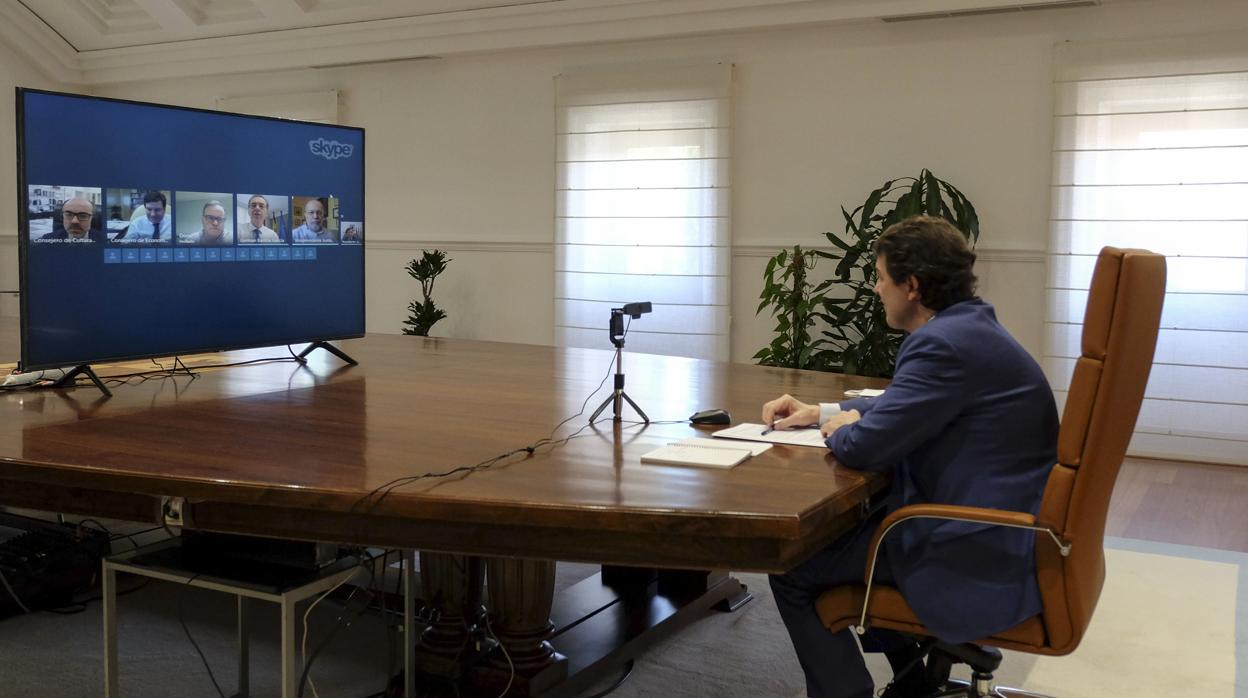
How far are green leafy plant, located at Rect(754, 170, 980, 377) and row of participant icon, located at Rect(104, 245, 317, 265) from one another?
10.2 ft

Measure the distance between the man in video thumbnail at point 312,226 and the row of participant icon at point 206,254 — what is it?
4cm

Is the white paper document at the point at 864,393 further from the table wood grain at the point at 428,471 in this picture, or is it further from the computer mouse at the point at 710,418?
the computer mouse at the point at 710,418

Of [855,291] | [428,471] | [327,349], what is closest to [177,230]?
[327,349]

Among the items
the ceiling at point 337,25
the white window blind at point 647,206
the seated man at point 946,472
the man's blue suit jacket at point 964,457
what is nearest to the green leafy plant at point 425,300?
the white window blind at point 647,206

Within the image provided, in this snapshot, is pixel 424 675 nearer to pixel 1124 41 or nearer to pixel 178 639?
pixel 178 639

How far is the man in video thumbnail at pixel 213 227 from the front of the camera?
3.12m

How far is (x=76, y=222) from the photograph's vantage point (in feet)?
9.14

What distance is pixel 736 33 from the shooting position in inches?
267

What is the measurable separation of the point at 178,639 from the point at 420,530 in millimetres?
1719

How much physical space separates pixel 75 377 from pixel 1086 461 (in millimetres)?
2566

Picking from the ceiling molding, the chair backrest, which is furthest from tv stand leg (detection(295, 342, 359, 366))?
the ceiling molding

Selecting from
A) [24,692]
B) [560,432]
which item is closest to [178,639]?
[24,692]

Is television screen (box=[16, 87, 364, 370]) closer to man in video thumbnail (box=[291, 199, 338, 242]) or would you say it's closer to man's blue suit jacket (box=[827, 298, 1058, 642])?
man in video thumbnail (box=[291, 199, 338, 242])

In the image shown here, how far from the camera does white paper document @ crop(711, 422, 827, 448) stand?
7.52 ft
